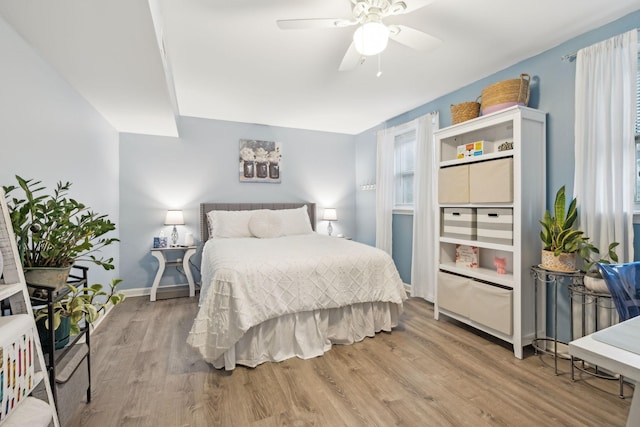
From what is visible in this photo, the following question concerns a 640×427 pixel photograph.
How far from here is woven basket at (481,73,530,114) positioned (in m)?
2.39

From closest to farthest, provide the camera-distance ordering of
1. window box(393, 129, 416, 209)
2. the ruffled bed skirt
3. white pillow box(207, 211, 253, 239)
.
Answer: the ruffled bed skirt → white pillow box(207, 211, 253, 239) → window box(393, 129, 416, 209)

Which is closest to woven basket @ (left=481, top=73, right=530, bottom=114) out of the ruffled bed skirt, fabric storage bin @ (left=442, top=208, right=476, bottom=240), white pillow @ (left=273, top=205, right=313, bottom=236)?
fabric storage bin @ (left=442, top=208, right=476, bottom=240)

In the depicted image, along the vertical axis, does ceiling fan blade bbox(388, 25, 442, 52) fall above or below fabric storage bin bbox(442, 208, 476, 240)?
above

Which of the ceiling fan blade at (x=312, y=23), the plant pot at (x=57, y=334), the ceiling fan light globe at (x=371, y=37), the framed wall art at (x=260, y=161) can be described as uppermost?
the ceiling fan blade at (x=312, y=23)

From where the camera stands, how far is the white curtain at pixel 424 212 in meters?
3.51

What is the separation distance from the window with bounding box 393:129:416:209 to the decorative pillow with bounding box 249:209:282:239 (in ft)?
5.54

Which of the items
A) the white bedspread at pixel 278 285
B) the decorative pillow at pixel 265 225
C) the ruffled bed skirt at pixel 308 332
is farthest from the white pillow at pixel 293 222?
the ruffled bed skirt at pixel 308 332

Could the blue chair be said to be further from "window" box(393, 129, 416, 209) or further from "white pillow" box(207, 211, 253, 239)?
"white pillow" box(207, 211, 253, 239)

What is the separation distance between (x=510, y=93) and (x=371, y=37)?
1.41 meters

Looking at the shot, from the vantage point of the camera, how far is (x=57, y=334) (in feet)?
4.88

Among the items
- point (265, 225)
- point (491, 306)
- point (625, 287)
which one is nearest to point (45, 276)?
A: point (265, 225)

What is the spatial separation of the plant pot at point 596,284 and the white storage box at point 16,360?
2814 millimetres

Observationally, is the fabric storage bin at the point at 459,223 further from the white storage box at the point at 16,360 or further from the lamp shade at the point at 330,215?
the white storage box at the point at 16,360

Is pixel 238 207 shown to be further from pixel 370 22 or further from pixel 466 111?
pixel 370 22
